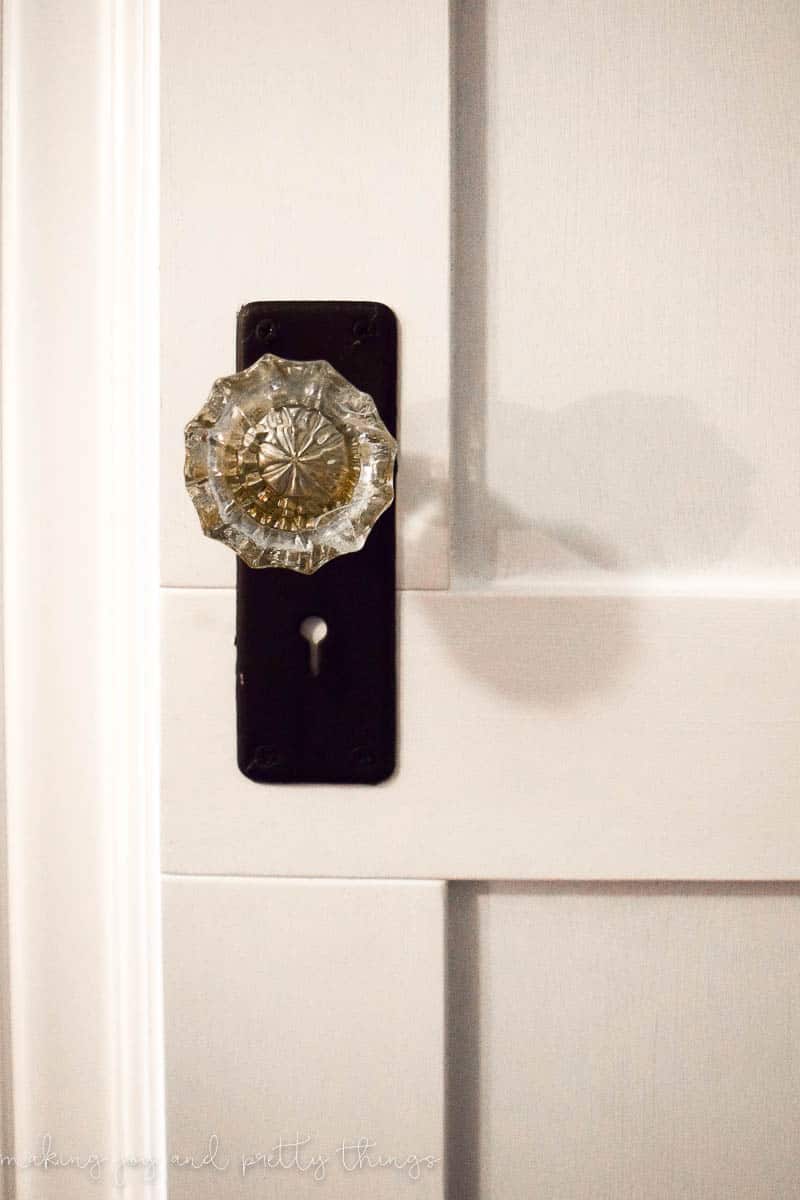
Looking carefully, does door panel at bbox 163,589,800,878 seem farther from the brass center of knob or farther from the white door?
the brass center of knob

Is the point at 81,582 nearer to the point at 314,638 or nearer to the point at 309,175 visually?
the point at 314,638

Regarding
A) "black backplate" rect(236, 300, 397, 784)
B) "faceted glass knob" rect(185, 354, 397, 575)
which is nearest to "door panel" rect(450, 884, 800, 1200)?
"black backplate" rect(236, 300, 397, 784)

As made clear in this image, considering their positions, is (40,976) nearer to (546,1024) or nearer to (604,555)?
(546,1024)

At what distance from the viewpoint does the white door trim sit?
0.49 meters

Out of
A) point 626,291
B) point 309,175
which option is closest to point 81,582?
point 309,175

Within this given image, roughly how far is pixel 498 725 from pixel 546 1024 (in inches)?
7.6

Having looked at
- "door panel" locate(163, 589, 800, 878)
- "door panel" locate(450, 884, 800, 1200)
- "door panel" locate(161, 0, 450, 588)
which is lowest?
"door panel" locate(450, 884, 800, 1200)

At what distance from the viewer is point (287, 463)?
0.37m

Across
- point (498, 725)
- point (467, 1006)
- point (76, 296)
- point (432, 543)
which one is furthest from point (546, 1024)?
point (76, 296)

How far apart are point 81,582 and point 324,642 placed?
0.17 meters

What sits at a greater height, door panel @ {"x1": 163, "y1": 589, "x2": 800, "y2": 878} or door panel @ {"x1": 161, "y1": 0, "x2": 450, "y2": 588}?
door panel @ {"x1": 161, "y1": 0, "x2": 450, "y2": 588}

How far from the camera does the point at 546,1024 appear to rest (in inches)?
19.4

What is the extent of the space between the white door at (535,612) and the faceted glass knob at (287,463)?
8 centimetres

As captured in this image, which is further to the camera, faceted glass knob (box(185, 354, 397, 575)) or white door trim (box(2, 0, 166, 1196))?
white door trim (box(2, 0, 166, 1196))
